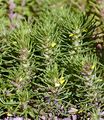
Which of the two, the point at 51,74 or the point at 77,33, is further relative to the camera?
the point at 77,33

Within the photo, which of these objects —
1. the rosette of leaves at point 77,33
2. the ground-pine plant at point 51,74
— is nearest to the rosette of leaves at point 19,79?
the ground-pine plant at point 51,74

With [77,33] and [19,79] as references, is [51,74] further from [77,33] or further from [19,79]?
[77,33]

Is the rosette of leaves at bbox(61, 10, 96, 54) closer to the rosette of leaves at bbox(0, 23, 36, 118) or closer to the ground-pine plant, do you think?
the ground-pine plant

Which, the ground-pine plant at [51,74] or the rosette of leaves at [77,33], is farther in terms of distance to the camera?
the rosette of leaves at [77,33]

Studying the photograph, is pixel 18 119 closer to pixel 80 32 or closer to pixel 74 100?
pixel 74 100

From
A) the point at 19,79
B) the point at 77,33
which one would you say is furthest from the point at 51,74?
the point at 77,33

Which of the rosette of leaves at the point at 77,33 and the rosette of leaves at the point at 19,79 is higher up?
the rosette of leaves at the point at 77,33

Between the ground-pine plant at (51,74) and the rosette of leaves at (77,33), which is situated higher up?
the rosette of leaves at (77,33)

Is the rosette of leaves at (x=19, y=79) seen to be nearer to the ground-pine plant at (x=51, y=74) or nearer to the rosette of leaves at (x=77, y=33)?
the ground-pine plant at (x=51, y=74)
